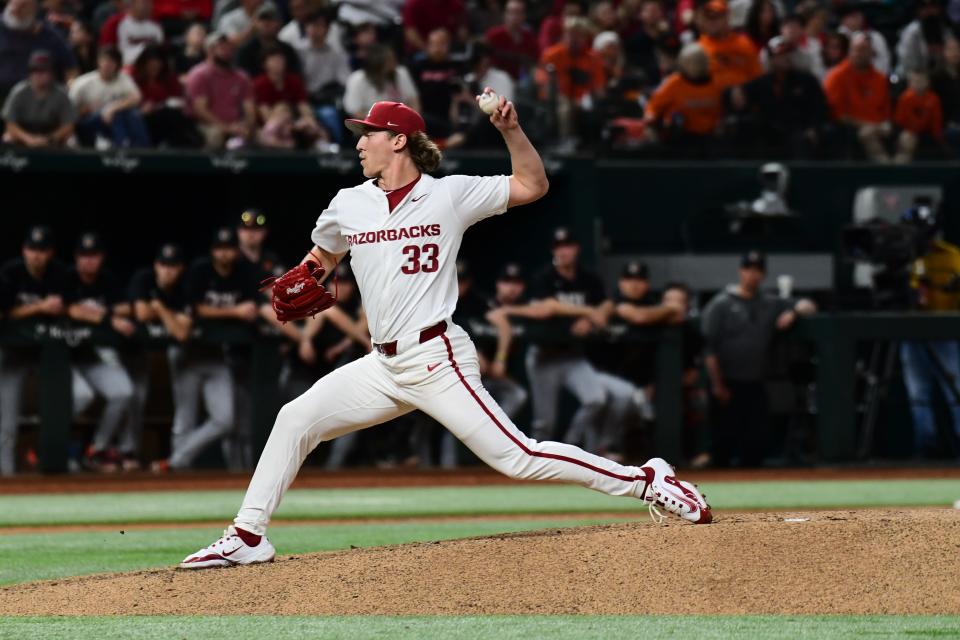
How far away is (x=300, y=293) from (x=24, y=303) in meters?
6.56

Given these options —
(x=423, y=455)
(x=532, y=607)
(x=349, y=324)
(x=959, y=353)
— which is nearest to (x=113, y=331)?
(x=349, y=324)

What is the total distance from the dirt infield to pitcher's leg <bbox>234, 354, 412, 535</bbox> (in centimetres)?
22

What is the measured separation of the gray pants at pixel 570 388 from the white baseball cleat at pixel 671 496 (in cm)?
636

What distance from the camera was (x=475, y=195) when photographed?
18.0 ft

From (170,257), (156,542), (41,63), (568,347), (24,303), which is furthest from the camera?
(568,347)

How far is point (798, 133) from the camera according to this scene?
13766 mm

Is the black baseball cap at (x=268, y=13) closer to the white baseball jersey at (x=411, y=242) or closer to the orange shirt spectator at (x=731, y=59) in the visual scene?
the orange shirt spectator at (x=731, y=59)

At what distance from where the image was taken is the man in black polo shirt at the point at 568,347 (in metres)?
12.0

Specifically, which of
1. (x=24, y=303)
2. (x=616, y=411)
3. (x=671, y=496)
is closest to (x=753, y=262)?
(x=616, y=411)

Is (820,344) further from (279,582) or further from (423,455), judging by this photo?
(279,582)

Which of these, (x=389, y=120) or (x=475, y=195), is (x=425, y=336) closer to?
(x=475, y=195)

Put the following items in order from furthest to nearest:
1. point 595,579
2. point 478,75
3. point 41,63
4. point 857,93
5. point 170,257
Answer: point 857,93
point 478,75
point 41,63
point 170,257
point 595,579

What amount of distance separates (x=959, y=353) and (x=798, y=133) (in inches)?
101

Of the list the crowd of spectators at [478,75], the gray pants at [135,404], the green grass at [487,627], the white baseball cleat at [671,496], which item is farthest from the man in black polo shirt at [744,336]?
the green grass at [487,627]
